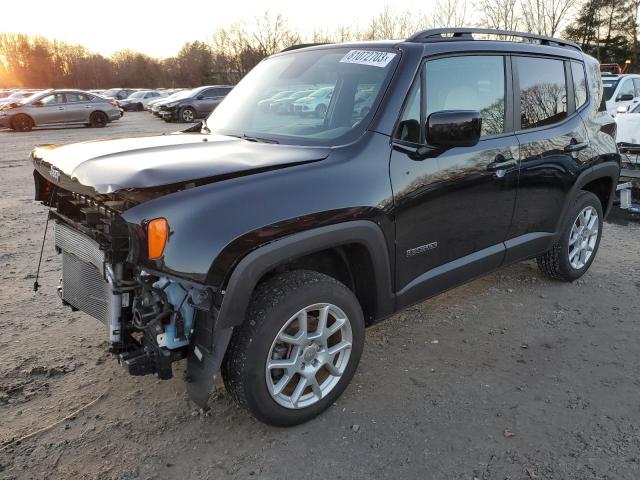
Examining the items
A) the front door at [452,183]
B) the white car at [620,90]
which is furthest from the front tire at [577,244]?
the white car at [620,90]

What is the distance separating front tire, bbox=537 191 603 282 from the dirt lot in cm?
34

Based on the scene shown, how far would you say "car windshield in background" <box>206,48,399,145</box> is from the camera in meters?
3.01

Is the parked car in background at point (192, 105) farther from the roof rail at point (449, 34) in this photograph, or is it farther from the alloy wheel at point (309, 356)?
the alloy wheel at point (309, 356)

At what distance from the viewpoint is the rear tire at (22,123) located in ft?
64.3

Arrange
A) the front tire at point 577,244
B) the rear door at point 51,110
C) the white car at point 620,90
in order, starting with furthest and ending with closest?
the rear door at point 51,110 < the white car at point 620,90 < the front tire at point 577,244

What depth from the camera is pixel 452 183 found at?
3145mm

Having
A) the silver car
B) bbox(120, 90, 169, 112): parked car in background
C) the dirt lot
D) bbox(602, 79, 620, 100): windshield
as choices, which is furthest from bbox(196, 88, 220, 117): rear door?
the dirt lot

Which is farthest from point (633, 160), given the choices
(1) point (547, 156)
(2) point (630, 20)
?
(2) point (630, 20)


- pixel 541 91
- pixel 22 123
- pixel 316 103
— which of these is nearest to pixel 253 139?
pixel 316 103

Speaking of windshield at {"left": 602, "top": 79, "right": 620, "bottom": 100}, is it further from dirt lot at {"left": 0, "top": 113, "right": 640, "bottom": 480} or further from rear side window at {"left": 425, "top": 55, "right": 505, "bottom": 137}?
rear side window at {"left": 425, "top": 55, "right": 505, "bottom": 137}

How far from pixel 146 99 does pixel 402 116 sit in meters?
35.4

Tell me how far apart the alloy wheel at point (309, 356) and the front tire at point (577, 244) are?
7.79ft

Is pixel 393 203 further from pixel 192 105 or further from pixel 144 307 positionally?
pixel 192 105

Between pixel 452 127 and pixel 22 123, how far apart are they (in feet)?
69.2
